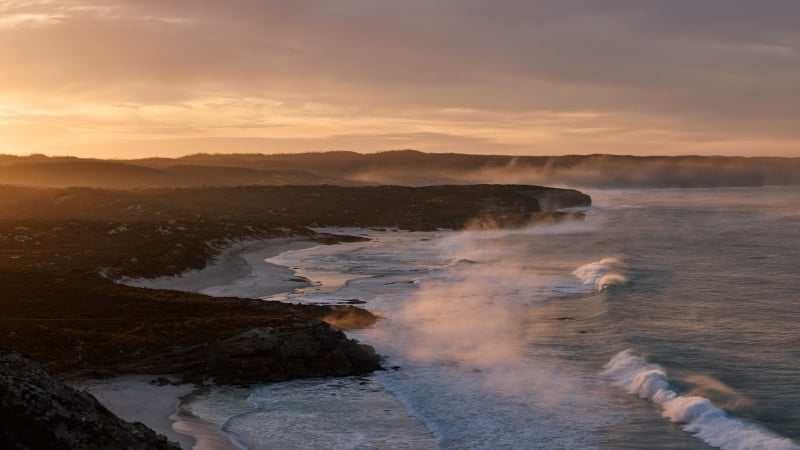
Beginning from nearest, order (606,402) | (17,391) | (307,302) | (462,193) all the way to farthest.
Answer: (17,391)
(606,402)
(307,302)
(462,193)

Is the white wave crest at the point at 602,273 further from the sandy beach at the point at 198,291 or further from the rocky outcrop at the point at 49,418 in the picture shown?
the rocky outcrop at the point at 49,418

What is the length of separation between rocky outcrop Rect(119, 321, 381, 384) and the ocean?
29.5 inches

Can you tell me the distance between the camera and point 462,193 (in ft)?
411

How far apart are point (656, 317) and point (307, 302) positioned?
1504cm

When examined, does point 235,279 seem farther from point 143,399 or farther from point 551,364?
point 143,399

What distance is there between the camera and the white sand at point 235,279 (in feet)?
140

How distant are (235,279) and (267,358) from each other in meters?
24.5

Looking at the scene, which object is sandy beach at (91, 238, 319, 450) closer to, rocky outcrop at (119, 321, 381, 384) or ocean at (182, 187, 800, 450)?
ocean at (182, 187, 800, 450)

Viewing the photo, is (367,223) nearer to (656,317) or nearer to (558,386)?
(656,317)

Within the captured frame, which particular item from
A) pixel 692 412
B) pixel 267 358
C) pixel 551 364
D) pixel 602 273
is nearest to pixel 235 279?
pixel 602 273

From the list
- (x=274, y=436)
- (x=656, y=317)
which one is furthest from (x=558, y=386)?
(x=656, y=317)

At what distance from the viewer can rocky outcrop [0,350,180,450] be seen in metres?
11.0

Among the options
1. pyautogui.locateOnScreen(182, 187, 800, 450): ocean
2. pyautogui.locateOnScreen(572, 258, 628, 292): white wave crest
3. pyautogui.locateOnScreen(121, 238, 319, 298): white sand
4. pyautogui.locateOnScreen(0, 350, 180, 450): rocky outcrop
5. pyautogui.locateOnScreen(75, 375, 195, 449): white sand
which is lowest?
pyautogui.locateOnScreen(121, 238, 319, 298): white sand

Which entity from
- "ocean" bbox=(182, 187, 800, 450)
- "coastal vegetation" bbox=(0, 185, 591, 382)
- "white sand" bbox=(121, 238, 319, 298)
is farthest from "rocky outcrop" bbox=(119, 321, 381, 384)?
"white sand" bbox=(121, 238, 319, 298)
